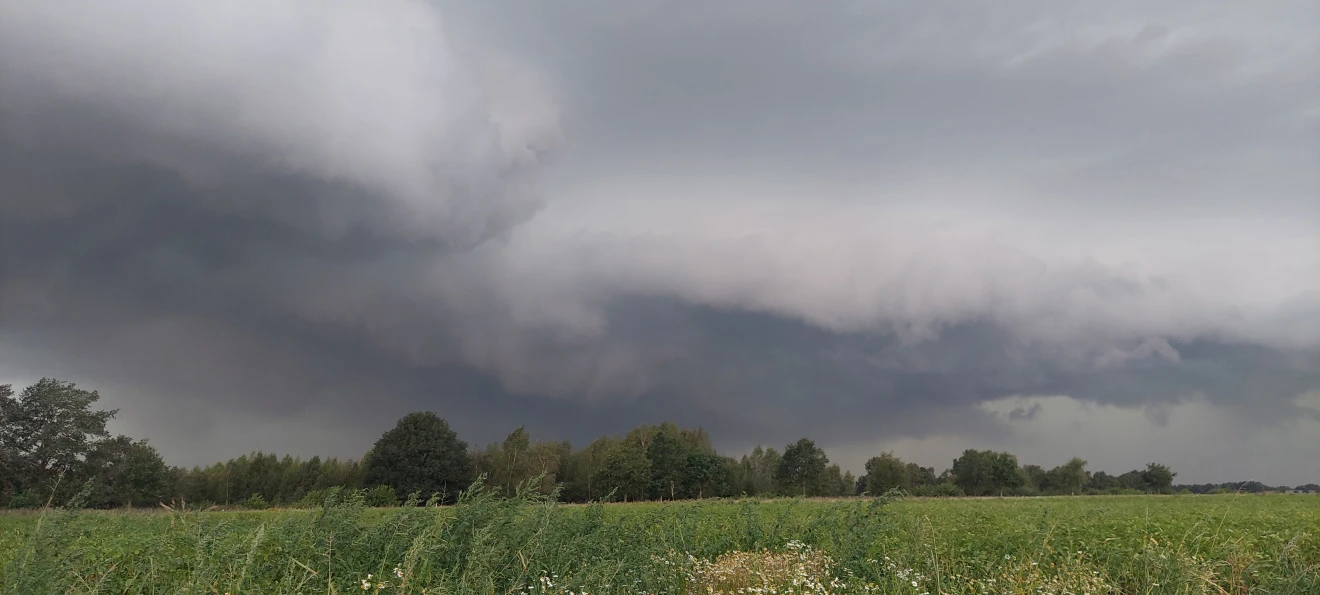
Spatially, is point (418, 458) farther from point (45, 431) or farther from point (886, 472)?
point (886, 472)

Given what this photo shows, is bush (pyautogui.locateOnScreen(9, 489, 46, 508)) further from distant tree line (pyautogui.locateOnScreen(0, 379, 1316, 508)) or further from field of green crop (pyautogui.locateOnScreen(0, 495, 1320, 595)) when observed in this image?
field of green crop (pyautogui.locateOnScreen(0, 495, 1320, 595))

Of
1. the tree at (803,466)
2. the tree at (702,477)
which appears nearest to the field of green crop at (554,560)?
the tree at (702,477)

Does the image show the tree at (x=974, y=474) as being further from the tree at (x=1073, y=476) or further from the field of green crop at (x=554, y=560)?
the field of green crop at (x=554, y=560)

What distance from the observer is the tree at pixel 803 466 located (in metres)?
88.5

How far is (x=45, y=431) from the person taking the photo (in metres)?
50.2

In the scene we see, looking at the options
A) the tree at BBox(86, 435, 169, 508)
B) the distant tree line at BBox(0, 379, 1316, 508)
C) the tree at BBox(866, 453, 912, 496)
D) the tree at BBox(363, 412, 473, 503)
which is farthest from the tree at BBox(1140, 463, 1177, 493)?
the tree at BBox(86, 435, 169, 508)

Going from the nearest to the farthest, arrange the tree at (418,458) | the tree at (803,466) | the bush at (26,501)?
the bush at (26,501), the tree at (418,458), the tree at (803,466)

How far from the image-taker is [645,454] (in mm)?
77125

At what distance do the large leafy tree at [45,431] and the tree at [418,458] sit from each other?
71.8 ft

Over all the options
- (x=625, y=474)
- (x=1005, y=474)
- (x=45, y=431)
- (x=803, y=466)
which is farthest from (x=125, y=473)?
(x=1005, y=474)

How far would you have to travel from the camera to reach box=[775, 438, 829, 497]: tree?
290ft

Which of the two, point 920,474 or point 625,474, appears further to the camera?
point 920,474

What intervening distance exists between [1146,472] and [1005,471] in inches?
879

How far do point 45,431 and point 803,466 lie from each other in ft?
256
